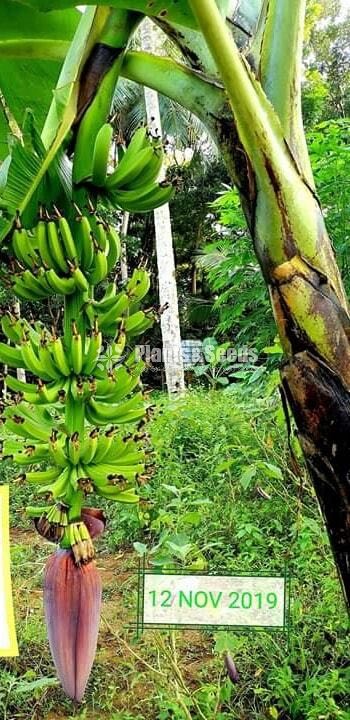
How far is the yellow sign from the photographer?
0.47 metres

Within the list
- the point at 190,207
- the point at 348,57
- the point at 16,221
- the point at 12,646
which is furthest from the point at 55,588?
the point at 348,57

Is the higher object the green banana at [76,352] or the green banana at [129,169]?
the green banana at [129,169]

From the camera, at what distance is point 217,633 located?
3.08 ft

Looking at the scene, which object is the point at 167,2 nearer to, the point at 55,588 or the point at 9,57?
the point at 9,57

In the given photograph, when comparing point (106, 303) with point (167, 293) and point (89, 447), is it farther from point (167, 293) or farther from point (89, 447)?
point (167, 293)

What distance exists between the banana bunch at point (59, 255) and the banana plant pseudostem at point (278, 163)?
2.1 inches

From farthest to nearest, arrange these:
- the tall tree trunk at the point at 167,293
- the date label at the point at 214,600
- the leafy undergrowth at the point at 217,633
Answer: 1. the tall tree trunk at the point at 167,293
2. the leafy undergrowth at the point at 217,633
3. the date label at the point at 214,600

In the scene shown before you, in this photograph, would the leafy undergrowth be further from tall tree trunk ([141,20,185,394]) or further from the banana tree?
tall tree trunk ([141,20,185,394])

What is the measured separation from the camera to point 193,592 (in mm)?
663

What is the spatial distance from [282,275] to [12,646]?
36 cm

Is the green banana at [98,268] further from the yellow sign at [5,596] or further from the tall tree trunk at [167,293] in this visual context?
the tall tree trunk at [167,293]

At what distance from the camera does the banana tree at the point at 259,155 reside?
1.41ft

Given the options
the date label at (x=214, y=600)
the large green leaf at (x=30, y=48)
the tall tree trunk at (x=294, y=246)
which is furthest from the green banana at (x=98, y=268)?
the date label at (x=214, y=600)

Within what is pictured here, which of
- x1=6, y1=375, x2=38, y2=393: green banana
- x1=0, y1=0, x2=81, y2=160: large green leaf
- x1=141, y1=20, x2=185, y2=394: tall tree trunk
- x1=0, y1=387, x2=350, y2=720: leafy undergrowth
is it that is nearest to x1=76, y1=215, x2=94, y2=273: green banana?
x1=6, y1=375, x2=38, y2=393: green banana
